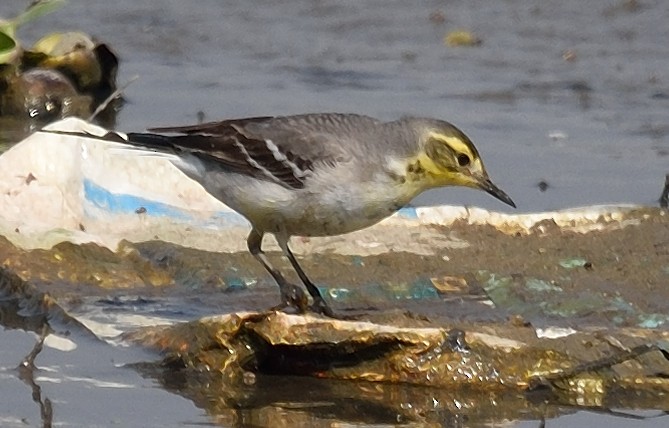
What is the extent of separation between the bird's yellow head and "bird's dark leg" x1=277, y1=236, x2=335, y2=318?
54 centimetres

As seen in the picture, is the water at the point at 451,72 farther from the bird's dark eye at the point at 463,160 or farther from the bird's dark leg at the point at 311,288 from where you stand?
the bird's dark leg at the point at 311,288

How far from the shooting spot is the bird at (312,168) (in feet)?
22.3

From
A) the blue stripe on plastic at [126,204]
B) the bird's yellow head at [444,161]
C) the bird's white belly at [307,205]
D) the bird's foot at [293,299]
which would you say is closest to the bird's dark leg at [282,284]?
the bird's foot at [293,299]

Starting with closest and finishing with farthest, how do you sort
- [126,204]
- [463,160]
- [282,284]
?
[282,284]
[463,160]
[126,204]

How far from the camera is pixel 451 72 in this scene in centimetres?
1179

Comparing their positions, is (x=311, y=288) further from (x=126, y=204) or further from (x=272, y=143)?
(x=126, y=204)

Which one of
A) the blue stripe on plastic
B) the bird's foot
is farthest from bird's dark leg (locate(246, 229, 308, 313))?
the blue stripe on plastic

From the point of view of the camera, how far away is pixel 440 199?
9.04 metres

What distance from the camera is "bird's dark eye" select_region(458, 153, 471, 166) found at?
7.15m

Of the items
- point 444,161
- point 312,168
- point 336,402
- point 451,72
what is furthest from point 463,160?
point 451,72

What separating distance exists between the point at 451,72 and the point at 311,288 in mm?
4971

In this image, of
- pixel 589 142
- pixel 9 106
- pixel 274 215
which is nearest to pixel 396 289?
pixel 274 215

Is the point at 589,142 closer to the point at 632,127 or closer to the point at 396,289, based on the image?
the point at 632,127

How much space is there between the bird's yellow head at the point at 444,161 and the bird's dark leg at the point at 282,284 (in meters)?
0.61
